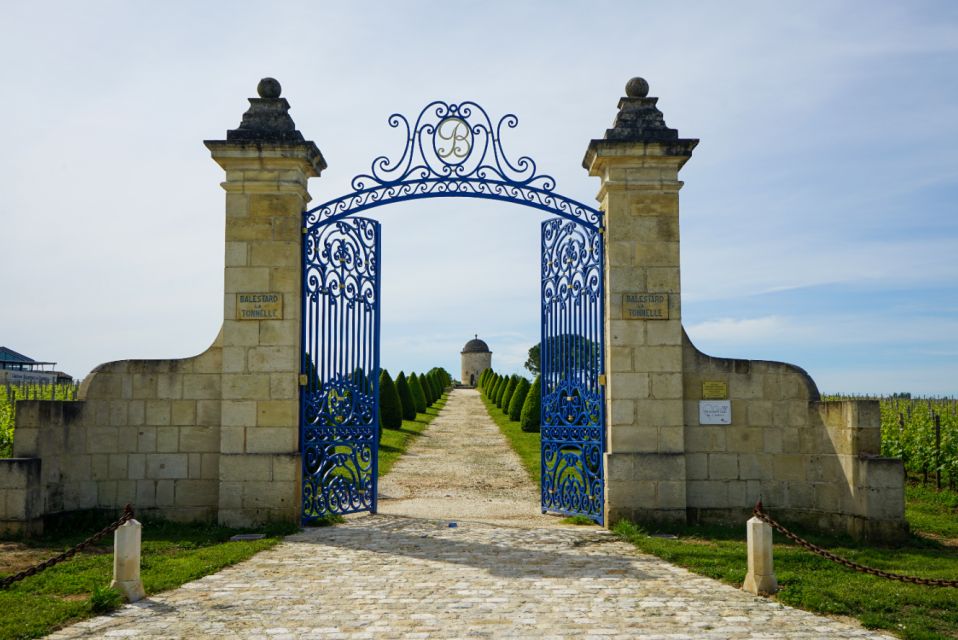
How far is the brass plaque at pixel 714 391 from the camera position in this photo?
27.7 feet

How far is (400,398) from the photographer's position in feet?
79.0

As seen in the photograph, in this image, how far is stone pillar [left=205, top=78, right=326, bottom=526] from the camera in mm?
8203

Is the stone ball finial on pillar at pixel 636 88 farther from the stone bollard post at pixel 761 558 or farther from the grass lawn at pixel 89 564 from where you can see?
the grass lawn at pixel 89 564

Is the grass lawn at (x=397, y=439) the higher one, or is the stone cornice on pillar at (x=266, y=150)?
the stone cornice on pillar at (x=266, y=150)

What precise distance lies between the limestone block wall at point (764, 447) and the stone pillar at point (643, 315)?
259 millimetres

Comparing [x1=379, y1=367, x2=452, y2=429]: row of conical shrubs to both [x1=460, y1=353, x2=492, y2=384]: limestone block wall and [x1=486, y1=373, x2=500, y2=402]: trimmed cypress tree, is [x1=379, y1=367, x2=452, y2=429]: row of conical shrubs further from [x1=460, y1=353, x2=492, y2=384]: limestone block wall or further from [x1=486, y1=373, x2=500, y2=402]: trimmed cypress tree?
[x1=460, y1=353, x2=492, y2=384]: limestone block wall

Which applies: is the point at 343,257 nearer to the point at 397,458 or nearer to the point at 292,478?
the point at 292,478

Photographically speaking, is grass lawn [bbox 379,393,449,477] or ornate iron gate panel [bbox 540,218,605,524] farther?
grass lawn [bbox 379,393,449,477]

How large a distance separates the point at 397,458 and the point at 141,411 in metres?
8.32

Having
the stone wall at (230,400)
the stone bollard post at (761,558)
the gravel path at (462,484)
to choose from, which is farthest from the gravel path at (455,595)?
the stone wall at (230,400)

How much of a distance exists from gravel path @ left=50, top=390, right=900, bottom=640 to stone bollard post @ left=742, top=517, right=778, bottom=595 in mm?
166

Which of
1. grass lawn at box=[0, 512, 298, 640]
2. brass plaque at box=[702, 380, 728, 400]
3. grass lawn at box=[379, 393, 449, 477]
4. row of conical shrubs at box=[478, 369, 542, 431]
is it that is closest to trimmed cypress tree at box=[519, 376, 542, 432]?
row of conical shrubs at box=[478, 369, 542, 431]

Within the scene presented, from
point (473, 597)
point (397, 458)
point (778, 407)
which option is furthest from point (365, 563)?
point (397, 458)

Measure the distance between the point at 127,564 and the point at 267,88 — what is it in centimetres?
543
